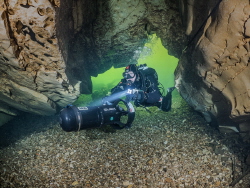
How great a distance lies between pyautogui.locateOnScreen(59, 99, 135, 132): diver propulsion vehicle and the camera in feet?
12.0

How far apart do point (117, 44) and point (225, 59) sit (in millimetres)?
5340

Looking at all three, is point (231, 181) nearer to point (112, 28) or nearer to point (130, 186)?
point (130, 186)

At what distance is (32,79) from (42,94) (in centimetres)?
108

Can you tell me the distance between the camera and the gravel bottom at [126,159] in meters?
3.51

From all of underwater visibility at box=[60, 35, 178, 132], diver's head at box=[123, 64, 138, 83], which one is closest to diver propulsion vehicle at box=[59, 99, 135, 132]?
underwater visibility at box=[60, 35, 178, 132]

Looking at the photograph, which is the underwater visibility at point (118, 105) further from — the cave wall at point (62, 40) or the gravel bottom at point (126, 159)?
the cave wall at point (62, 40)

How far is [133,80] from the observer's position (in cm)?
525

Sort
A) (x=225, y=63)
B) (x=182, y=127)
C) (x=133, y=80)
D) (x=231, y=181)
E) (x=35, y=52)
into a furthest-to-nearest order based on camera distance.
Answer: (x=182, y=127) < (x=133, y=80) < (x=35, y=52) < (x=225, y=63) < (x=231, y=181)

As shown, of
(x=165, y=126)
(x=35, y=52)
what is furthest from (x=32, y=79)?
(x=165, y=126)

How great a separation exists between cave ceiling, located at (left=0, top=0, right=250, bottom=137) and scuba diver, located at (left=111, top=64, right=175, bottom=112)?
1.38 metres

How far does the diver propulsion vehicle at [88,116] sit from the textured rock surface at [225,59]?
2.51 m

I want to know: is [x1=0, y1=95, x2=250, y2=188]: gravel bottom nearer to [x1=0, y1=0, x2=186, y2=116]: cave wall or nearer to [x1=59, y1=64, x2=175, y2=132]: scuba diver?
[x1=59, y1=64, x2=175, y2=132]: scuba diver

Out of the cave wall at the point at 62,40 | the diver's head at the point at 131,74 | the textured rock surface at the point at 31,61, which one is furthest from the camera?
the diver's head at the point at 131,74

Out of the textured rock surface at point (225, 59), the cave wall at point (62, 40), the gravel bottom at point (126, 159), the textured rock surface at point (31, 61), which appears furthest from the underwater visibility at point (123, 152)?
the cave wall at point (62, 40)
